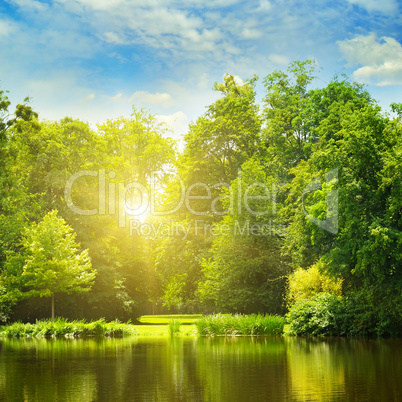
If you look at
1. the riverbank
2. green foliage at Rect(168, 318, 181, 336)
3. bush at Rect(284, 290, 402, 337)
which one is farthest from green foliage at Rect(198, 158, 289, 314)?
bush at Rect(284, 290, 402, 337)

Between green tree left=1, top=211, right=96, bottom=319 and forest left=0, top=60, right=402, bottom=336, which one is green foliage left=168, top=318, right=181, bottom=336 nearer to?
forest left=0, top=60, right=402, bottom=336

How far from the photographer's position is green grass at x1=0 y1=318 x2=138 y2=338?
29.2 m

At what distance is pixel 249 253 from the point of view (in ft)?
128

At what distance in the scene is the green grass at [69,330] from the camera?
2925cm

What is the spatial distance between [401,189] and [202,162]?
25.5 metres

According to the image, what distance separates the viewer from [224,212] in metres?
43.4

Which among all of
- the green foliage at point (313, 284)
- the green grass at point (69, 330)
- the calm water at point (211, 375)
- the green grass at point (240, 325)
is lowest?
the green grass at point (69, 330)

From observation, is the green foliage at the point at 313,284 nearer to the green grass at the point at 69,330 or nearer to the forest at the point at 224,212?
the forest at the point at 224,212

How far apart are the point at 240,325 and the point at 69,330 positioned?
9.91 metres

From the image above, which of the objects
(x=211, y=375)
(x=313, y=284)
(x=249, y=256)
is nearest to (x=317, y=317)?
(x=313, y=284)

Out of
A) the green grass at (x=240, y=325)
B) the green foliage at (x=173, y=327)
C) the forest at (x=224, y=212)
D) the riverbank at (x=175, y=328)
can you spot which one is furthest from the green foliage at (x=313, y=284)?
the green foliage at (x=173, y=327)

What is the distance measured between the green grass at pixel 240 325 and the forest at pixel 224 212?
825mm

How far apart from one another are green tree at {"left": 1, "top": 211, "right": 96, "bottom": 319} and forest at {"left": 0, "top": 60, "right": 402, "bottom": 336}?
0.12 m

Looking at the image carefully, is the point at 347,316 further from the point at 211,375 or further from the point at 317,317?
the point at 211,375
